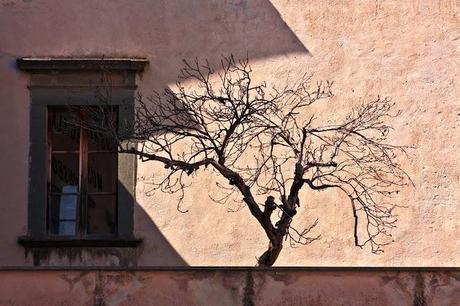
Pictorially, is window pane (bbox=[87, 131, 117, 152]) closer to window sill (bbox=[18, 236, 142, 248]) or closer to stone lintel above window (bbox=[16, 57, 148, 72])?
stone lintel above window (bbox=[16, 57, 148, 72])

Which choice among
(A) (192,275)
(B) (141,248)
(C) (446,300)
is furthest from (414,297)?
(B) (141,248)

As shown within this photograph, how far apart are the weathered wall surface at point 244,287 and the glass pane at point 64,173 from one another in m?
2.86

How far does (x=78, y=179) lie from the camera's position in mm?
13484

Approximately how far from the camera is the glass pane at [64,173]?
1351 cm

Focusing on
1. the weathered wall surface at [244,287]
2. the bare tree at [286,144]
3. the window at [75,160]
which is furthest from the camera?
the window at [75,160]

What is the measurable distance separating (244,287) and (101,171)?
3.32 m

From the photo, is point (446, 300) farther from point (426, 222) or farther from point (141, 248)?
point (141, 248)

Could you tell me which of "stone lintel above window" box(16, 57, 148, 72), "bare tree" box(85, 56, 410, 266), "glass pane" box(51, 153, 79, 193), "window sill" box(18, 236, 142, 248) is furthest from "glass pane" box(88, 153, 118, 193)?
"stone lintel above window" box(16, 57, 148, 72)

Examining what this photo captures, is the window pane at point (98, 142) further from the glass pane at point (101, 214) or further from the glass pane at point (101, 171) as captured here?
the glass pane at point (101, 214)

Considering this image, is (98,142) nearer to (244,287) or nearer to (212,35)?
(212,35)

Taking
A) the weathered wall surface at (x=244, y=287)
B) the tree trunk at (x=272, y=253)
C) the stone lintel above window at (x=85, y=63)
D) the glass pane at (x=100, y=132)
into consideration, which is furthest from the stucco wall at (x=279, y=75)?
the weathered wall surface at (x=244, y=287)

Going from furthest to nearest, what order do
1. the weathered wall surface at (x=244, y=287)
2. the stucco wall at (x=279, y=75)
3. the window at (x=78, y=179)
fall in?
1. the window at (x=78, y=179)
2. the stucco wall at (x=279, y=75)
3. the weathered wall surface at (x=244, y=287)

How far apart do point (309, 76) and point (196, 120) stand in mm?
1786

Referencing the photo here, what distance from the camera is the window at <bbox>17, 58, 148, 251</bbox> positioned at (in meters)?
13.3
